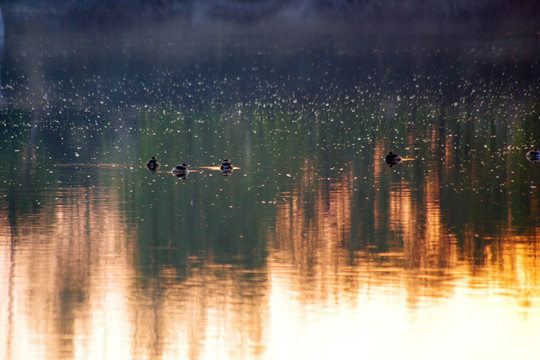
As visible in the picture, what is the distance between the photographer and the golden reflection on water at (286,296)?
1645 cm

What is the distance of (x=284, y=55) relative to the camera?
109312 mm

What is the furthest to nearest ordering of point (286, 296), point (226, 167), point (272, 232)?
point (226, 167)
point (272, 232)
point (286, 296)

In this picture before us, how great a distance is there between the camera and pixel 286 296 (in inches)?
740

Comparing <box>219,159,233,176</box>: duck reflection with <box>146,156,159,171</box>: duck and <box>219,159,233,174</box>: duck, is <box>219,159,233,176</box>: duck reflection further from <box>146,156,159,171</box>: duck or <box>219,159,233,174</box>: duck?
<box>146,156,159,171</box>: duck

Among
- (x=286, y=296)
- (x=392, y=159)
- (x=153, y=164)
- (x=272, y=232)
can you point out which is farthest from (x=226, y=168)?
(x=286, y=296)

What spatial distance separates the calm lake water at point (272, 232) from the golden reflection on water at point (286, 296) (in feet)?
0.15

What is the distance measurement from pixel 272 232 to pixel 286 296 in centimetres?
520

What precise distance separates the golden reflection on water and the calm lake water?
44mm

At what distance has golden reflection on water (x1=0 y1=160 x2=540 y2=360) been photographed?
16.5 m

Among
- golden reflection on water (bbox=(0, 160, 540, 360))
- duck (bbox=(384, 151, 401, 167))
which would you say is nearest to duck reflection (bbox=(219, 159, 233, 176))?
duck (bbox=(384, 151, 401, 167))

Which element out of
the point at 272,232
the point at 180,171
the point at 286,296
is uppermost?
the point at 180,171

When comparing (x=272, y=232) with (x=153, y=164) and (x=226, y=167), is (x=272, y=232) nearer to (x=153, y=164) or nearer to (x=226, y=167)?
(x=226, y=167)

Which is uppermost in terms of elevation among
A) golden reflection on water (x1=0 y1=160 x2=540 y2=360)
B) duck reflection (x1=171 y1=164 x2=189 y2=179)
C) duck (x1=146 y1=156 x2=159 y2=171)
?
duck (x1=146 y1=156 x2=159 y2=171)

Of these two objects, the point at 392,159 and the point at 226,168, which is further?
the point at 392,159
